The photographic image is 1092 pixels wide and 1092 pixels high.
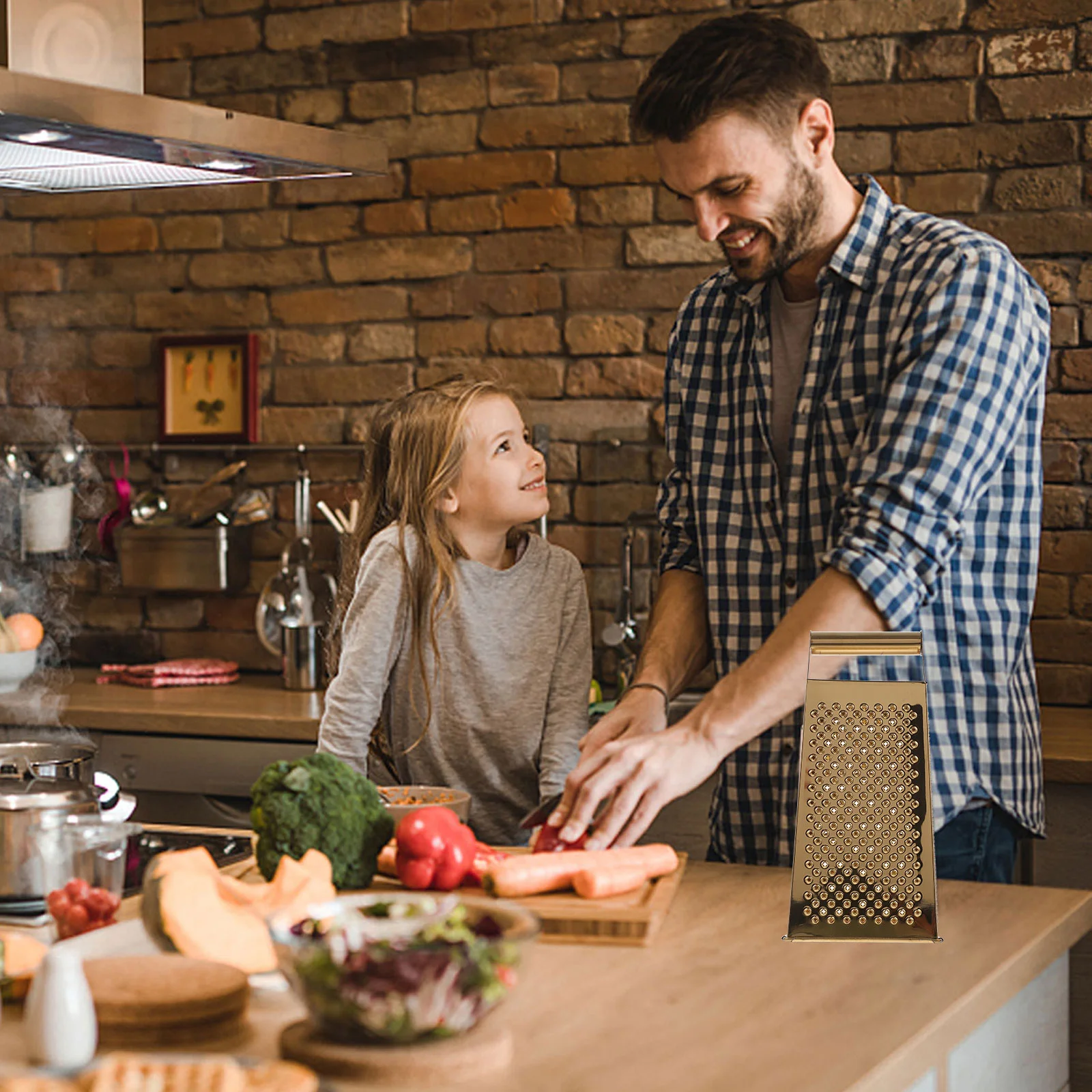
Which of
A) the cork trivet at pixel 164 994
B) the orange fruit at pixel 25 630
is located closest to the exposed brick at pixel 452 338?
the orange fruit at pixel 25 630

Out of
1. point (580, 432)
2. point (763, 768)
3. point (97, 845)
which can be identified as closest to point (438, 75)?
point (580, 432)

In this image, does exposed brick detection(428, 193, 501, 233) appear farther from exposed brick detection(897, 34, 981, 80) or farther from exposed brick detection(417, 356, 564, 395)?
exposed brick detection(897, 34, 981, 80)

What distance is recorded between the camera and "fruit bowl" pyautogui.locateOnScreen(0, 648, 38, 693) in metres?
3.02

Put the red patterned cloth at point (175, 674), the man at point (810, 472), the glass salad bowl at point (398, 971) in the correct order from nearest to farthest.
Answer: the glass salad bowl at point (398, 971)
the man at point (810, 472)
the red patterned cloth at point (175, 674)

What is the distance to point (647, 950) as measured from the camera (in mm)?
1327

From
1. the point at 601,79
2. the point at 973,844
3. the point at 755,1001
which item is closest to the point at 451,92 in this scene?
the point at 601,79

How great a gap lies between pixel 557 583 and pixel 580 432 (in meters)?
0.96

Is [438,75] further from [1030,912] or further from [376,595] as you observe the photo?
[1030,912]

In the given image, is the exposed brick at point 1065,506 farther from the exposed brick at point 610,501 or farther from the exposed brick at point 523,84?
the exposed brick at point 523,84

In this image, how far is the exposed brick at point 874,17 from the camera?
2.96 meters

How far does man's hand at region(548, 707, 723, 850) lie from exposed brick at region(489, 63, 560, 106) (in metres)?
2.08

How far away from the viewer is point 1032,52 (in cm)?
289

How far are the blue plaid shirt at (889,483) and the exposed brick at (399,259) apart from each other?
1.43 meters

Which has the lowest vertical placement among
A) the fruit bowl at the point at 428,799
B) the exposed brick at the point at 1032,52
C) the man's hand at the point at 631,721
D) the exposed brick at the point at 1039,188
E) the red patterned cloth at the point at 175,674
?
the red patterned cloth at the point at 175,674
